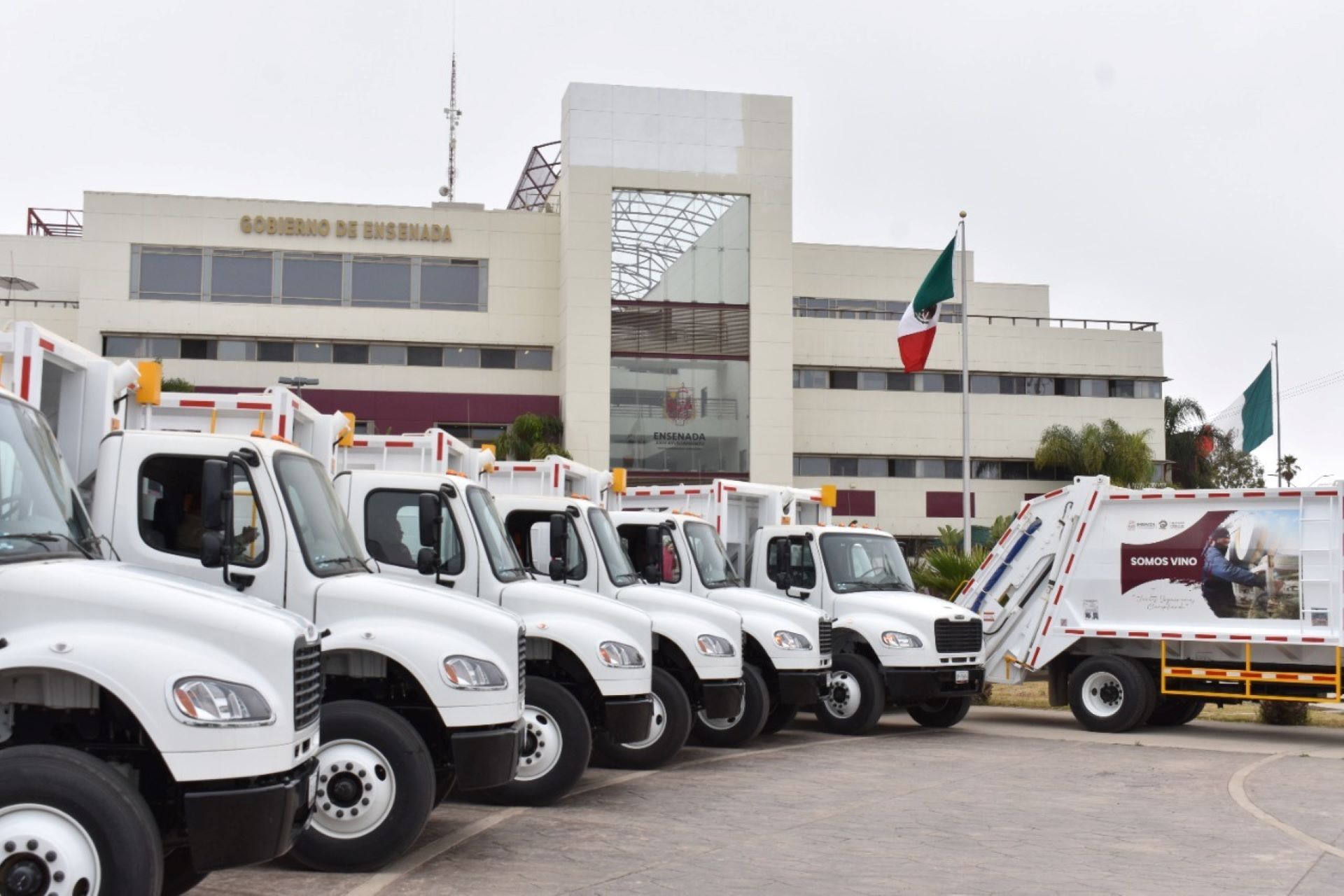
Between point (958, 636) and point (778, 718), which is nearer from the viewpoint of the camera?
point (778, 718)

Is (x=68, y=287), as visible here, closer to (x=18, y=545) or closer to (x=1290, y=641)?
(x=1290, y=641)

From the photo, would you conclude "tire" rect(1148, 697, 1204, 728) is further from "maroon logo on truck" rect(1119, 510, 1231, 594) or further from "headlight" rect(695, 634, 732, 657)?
"headlight" rect(695, 634, 732, 657)

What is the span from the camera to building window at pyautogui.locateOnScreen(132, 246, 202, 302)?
49438 millimetres

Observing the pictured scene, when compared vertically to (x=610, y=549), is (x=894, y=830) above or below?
below

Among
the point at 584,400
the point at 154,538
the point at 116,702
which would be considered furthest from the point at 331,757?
the point at 584,400

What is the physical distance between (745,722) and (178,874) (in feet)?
31.7

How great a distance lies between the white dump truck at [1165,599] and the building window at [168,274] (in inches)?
1448

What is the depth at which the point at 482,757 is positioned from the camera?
9070 millimetres

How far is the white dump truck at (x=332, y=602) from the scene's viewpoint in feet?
27.0

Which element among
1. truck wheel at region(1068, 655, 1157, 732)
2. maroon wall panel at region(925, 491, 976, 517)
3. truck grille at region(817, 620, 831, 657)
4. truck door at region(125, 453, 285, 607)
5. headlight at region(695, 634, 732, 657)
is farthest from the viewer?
maroon wall panel at region(925, 491, 976, 517)

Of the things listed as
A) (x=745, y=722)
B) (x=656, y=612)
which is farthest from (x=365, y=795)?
(x=745, y=722)

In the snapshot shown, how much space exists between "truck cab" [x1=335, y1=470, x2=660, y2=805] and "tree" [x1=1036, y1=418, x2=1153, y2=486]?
44.3 metres

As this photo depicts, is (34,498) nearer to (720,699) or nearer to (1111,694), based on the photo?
(720,699)

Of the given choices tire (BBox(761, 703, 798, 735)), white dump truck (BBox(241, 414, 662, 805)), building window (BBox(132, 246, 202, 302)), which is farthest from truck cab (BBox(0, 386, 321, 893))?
building window (BBox(132, 246, 202, 302))
